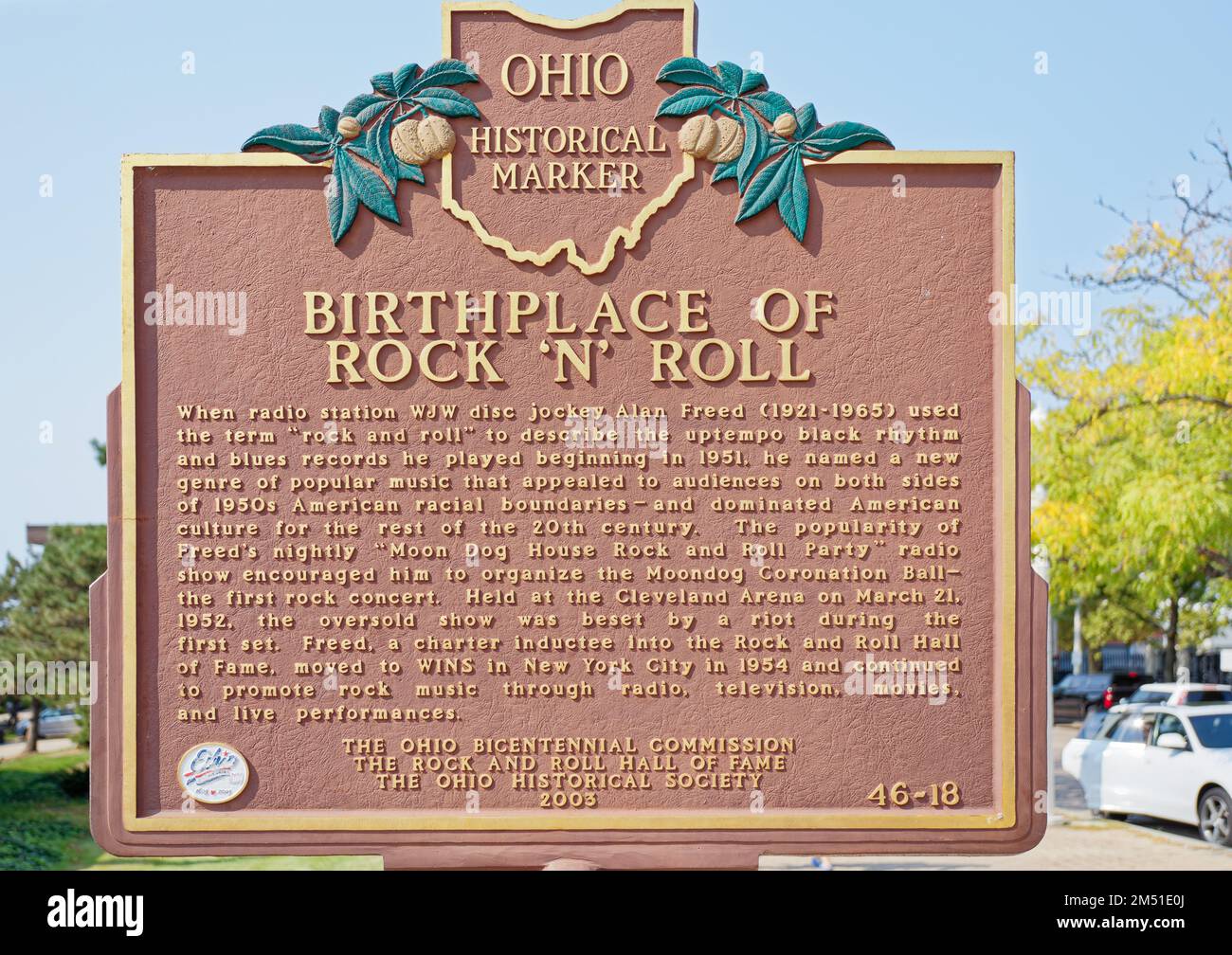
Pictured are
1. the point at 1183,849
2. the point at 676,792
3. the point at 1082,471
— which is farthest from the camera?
the point at 1082,471

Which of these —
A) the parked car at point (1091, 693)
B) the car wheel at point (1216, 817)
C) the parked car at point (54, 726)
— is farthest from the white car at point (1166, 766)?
the parked car at point (54, 726)

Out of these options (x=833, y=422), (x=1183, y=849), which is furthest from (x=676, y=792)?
(x=1183, y=849)

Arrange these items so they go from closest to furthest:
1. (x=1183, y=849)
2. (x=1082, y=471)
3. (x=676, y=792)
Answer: (x=676, y=792)
(x=1183, y=849)
(x=1082, y=471)

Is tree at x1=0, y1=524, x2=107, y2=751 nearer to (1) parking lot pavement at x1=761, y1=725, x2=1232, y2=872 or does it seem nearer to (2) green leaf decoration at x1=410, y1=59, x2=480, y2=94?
(1) parking lot pavement at x1=761, y1=725, x2=1232, y2=872

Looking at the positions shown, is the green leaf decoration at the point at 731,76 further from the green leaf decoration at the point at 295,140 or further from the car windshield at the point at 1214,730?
the car windshield at the point at 1214,730

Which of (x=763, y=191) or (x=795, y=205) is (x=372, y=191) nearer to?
(x=763, y=191)

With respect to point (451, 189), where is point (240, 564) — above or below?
below

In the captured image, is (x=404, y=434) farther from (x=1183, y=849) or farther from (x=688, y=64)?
(x=1183, y=849)

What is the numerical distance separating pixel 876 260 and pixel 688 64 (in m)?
1.48

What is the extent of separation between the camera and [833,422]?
586cm

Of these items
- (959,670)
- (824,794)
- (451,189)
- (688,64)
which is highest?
(688,64)

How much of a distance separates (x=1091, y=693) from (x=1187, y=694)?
13286 millimetres

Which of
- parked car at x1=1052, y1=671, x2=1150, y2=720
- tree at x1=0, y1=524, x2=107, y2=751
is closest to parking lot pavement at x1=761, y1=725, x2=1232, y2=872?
tree at x1=0, y1=524, x2=107, y2=751

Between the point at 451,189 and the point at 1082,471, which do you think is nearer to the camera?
the point at 451,189
